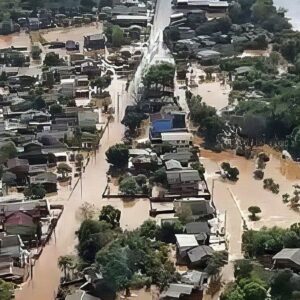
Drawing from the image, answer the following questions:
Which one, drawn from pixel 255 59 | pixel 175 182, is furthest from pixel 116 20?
pixel 175 182

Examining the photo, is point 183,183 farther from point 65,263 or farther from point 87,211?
point 65,263

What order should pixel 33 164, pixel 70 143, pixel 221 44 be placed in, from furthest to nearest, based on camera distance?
pixel 221 44
pixel 70 143
pixel 33 164

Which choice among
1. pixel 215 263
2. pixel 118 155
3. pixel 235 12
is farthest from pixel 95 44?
pixel 215 263

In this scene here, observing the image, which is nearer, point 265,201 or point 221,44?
point 265,201

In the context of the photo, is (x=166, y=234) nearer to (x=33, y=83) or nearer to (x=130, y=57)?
(x=33, y=83)

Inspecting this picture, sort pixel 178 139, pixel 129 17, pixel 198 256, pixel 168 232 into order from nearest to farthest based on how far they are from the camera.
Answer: pixel 198 256, pixel 168 232, pixel 178 139, pixel 129 17

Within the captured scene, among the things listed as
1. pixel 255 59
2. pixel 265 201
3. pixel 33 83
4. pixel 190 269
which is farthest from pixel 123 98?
pixel 190 269

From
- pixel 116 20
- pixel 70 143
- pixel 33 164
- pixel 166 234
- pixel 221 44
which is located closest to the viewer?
pixel 166 234
